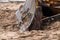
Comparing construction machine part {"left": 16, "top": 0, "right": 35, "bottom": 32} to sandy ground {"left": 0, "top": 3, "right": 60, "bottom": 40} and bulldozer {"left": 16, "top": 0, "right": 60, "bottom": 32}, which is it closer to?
bulldozer {"left": 16, "top": 0, "right": 60, "bottom": 32}

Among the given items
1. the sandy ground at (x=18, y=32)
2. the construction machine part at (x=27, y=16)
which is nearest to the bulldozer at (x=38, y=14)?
the construction machine part at (x=27, y=16)

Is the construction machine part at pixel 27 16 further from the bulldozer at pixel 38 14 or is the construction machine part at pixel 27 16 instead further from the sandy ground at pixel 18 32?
the sandy ground at pixel 18 32

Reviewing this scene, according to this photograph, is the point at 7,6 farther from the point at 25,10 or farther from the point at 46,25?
the point at 46,25

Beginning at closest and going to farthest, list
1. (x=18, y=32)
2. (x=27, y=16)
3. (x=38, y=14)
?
(x=18, y=32), (x=38, y=14), (x=27, y=16)

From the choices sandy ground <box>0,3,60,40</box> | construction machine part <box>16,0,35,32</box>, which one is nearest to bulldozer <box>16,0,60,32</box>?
construction machine part <box>16,0,35,32</box>

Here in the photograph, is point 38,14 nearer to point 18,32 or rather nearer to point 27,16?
point 27,16

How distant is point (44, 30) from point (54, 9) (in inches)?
27.2

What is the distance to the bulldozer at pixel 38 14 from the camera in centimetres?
430

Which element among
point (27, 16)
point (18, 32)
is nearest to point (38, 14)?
point (27, 16)

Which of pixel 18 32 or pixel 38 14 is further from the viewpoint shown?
pixel 38 14

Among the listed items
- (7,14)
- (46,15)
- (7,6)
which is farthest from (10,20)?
(7,6)

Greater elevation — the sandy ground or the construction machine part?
the construction machine part

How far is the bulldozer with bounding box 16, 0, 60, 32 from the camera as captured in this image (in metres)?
4.30

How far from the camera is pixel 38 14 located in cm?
438
